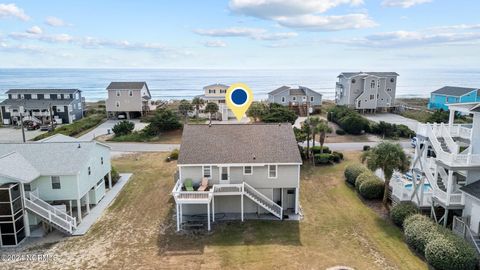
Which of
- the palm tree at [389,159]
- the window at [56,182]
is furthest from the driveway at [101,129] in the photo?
the palm tree at [389,159]

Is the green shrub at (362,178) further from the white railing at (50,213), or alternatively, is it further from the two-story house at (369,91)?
the two-story house at (369,91)

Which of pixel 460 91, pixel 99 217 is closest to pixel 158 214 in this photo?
pixel 99 217

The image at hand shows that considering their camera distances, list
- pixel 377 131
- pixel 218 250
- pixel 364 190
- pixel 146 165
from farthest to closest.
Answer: pixel 377 131
pixel 146 165
pixel 364 190
pixel 218 250

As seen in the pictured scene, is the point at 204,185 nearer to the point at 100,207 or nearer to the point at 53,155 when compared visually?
the point at 100,207

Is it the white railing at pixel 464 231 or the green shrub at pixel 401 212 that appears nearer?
the white railing at pixel 464 231

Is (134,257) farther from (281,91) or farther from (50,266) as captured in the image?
(281,91)

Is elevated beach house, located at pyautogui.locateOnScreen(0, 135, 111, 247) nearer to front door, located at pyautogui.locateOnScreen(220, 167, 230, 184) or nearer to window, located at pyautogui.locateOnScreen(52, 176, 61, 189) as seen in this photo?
window, located at pyautogui.locateOnScreen(52, 176, 61, 189)
